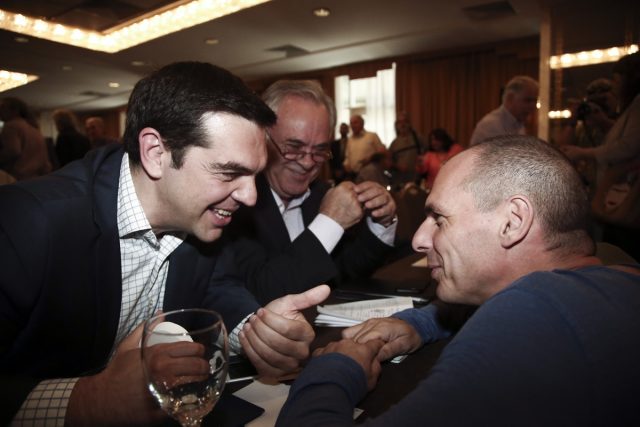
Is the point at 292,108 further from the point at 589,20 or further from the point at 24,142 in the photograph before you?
the point at 589,20

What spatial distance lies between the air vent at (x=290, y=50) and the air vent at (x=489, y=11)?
2.95 meters

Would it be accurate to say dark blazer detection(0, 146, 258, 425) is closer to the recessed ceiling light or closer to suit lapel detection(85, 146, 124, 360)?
suit lapel detection(85, 146, 124, 360)

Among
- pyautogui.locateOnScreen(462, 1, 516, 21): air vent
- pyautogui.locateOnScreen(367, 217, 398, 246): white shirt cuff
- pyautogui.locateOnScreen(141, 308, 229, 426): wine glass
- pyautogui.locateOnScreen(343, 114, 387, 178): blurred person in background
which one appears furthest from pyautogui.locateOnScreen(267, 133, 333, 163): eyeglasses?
pyautogui.locateOnScreen(343, 114, 387, 178): blurred person in background

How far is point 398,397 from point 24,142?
416cm

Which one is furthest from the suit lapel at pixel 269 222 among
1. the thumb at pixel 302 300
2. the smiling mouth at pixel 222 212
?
the thumb at pixel 302 300

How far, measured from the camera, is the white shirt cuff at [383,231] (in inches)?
75.9

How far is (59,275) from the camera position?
0.99m

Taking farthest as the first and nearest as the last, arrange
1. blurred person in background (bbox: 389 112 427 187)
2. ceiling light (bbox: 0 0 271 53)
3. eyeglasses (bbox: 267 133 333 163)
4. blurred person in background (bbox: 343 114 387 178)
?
blurred person in background (bbox: 343 114 387 178) < blurred person in background (bbox: 389 112 427 187) < ceiling light (bbox: 0 0 271 53) < eyeglasses (bbox: 267 133 333 163)

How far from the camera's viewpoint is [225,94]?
3.85 ft

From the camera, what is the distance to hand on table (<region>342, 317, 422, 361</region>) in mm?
1027

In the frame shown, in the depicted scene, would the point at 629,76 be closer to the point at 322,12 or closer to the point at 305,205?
the point at 305,205

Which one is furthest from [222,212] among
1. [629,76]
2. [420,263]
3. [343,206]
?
[629,76]

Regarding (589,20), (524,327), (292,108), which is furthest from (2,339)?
(589,20)

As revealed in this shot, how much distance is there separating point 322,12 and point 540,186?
19.0 ft
